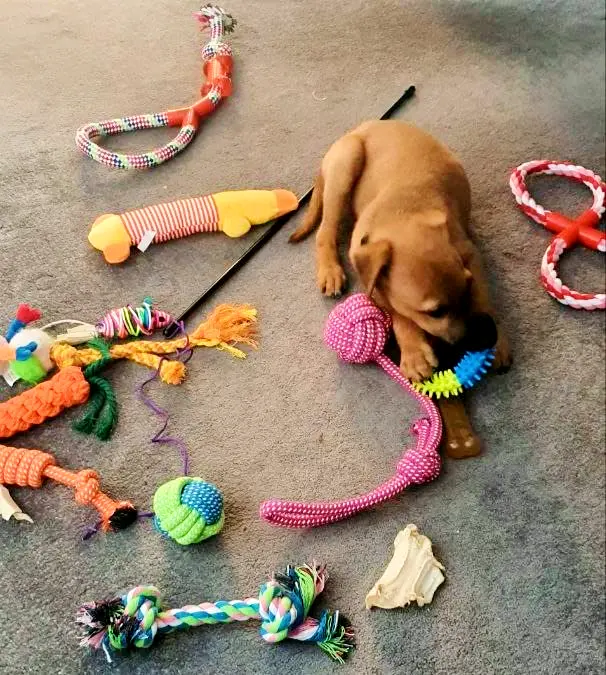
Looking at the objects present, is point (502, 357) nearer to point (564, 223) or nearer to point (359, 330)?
point (359, 330)

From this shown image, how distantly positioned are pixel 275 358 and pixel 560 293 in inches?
26.7

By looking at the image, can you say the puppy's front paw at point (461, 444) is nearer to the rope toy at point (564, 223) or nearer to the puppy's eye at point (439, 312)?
the puppy's eye at point (439, 312)

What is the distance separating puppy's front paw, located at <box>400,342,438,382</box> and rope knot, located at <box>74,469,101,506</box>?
682mm

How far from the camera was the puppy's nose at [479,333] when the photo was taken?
4.77 feet

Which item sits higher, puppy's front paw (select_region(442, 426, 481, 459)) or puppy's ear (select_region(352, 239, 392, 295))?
puppy's ear (select_region(352, 239, 392, 295))

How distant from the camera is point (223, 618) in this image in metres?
1.26

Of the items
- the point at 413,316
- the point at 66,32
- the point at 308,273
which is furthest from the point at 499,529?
the point at 66,32

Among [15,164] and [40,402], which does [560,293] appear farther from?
[15,164]

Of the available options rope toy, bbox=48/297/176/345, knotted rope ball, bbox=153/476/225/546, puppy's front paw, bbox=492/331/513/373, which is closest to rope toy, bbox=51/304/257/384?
rope toy, bbox=48/297/176/345

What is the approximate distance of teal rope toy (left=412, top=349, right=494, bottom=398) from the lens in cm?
149

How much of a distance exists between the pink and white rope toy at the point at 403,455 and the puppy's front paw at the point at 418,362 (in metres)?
0.02

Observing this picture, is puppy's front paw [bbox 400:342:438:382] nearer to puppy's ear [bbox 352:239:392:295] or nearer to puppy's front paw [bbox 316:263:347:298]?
puppy's ear [bbox 352:239:392:295]

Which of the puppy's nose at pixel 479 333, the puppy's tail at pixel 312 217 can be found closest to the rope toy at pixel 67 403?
the puppy's tail at pixel 312 217

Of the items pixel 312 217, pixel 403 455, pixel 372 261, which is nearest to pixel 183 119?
pixel 312 217
